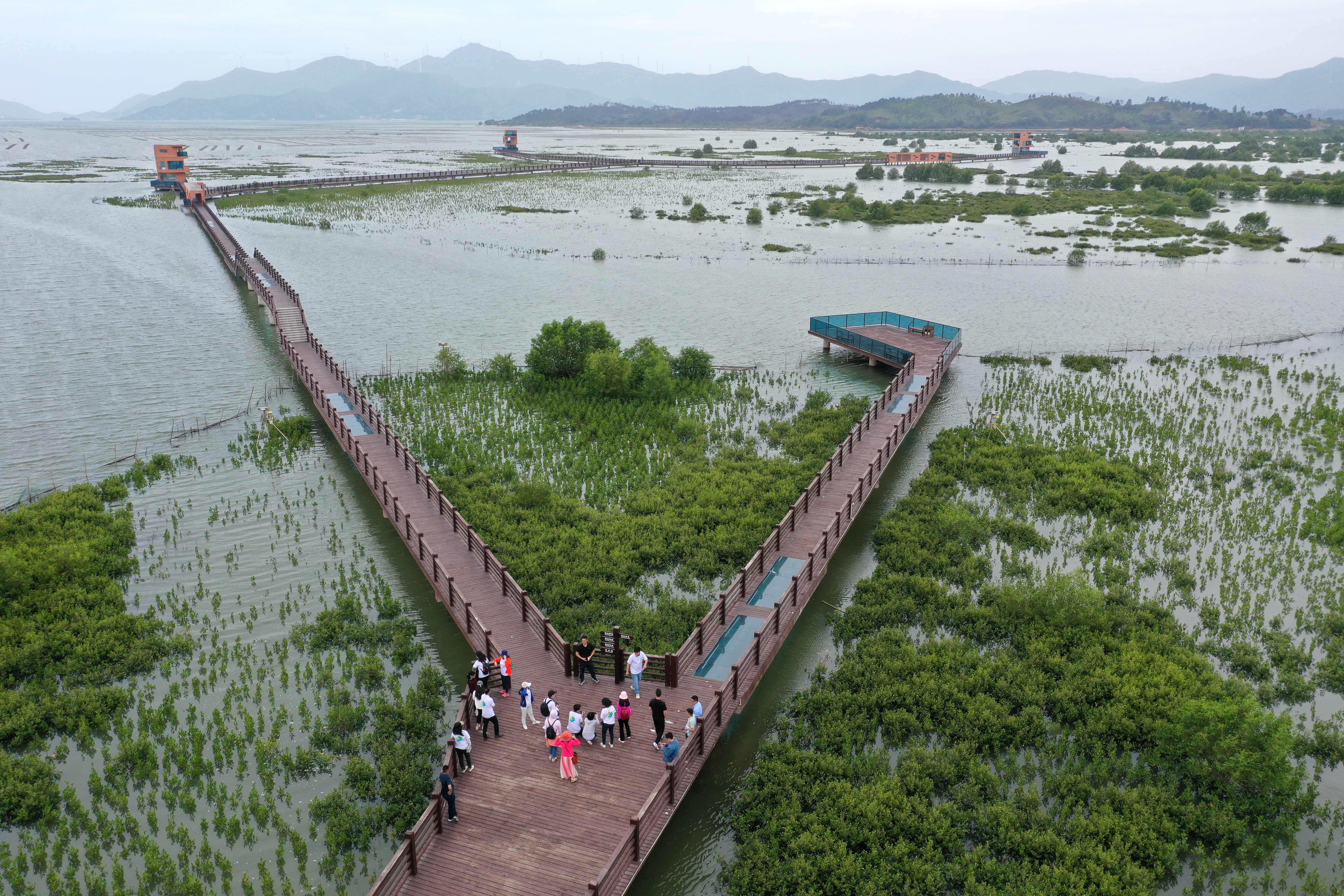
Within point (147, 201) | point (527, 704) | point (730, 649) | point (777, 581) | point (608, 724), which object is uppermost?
point (147, 201)

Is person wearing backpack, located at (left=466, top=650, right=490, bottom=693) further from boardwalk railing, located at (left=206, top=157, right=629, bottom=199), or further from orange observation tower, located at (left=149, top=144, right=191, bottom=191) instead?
orange observation tower, located at (left=149, top=144, right=191, bottom=191)

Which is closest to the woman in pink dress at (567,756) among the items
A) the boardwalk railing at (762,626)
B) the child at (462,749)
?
the boardwalk railing at (762,626)

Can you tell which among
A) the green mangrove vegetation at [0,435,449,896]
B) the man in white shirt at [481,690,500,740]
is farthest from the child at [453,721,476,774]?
the green mangrove vegetation at [0,435,449,896]

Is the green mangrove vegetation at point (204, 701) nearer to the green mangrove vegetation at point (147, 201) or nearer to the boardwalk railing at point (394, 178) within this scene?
the green mangrove vegetation at point (147, 201)

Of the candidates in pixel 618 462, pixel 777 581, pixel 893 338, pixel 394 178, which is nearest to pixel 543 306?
pixel 893 338

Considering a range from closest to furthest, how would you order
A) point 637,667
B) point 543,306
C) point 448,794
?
point 448,794
point 637,667
point 543,306

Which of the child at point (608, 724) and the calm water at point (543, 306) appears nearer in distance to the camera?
the child at point (608, 724)

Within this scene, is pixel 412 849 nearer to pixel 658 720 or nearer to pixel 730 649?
pixel 658 720
